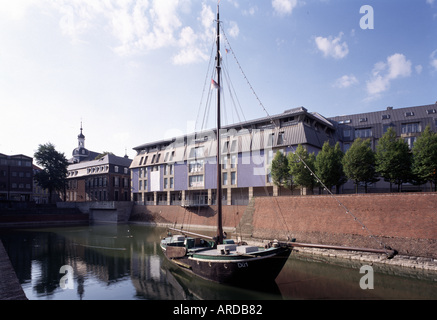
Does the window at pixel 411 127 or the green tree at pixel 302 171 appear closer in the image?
the green tree at pixel 302 171

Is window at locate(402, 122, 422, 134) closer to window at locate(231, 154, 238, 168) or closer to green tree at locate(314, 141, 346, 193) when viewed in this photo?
green tree at locate(314, 141, 346, 193)

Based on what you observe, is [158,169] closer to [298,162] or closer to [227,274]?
[298,162]

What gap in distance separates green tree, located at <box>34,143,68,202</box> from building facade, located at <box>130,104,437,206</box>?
26.1 metres

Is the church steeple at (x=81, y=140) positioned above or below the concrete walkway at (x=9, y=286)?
above

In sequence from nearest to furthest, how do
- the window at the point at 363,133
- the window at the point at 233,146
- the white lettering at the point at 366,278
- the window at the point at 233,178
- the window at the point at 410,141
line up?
the white lettering at the point at 366,278
the window at the point at 410,141
the window at the point at 233,146
the window at the point at 233,178
the window at the point at 363,133

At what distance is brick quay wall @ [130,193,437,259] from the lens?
24.2 m

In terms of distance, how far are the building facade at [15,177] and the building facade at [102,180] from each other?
33.0 feet

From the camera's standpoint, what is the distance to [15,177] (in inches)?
2852

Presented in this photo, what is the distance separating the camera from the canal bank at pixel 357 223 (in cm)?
2383

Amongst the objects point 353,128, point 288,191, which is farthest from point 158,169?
point 353,128

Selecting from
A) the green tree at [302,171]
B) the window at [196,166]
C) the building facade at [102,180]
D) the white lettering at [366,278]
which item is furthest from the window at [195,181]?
the white lettering at [366,278]

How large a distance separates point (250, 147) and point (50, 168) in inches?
2207

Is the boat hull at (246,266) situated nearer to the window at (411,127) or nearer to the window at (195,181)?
the window at (195,181)

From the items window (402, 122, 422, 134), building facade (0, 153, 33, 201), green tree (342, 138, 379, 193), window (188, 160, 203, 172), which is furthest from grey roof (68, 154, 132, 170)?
window (402, 122, 422, 134)
